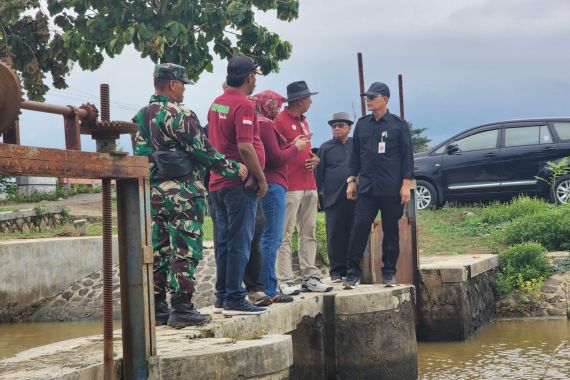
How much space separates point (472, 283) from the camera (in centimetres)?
1175

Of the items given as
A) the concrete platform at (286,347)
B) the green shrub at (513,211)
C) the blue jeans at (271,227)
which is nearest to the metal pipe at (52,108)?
the concrete platform at (286,347)

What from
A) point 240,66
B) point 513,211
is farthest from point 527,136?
point 240,66

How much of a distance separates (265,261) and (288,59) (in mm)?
15175

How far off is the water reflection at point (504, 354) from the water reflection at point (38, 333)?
192 inches

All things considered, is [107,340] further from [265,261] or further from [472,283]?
[472,283]

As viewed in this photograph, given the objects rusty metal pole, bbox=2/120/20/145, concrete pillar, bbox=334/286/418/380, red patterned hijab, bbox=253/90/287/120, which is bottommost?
concrete pillar, bbox=334/286/418/380

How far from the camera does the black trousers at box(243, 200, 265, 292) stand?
706cm

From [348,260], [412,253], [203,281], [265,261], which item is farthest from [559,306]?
[265,261]

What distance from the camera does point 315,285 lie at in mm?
8578

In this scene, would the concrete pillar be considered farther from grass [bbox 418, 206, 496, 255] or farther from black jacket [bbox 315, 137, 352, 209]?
grass [bbox 418, 206, 496, 255]

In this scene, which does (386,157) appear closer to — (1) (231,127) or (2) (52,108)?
(1) (231,127)

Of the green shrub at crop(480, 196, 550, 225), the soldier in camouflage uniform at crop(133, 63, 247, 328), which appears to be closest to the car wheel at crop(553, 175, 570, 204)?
the green shrub at crop(480, 196, 550, 225)

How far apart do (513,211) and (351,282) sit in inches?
287

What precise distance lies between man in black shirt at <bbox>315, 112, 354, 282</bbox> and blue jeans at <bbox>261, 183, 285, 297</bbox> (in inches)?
79.6
